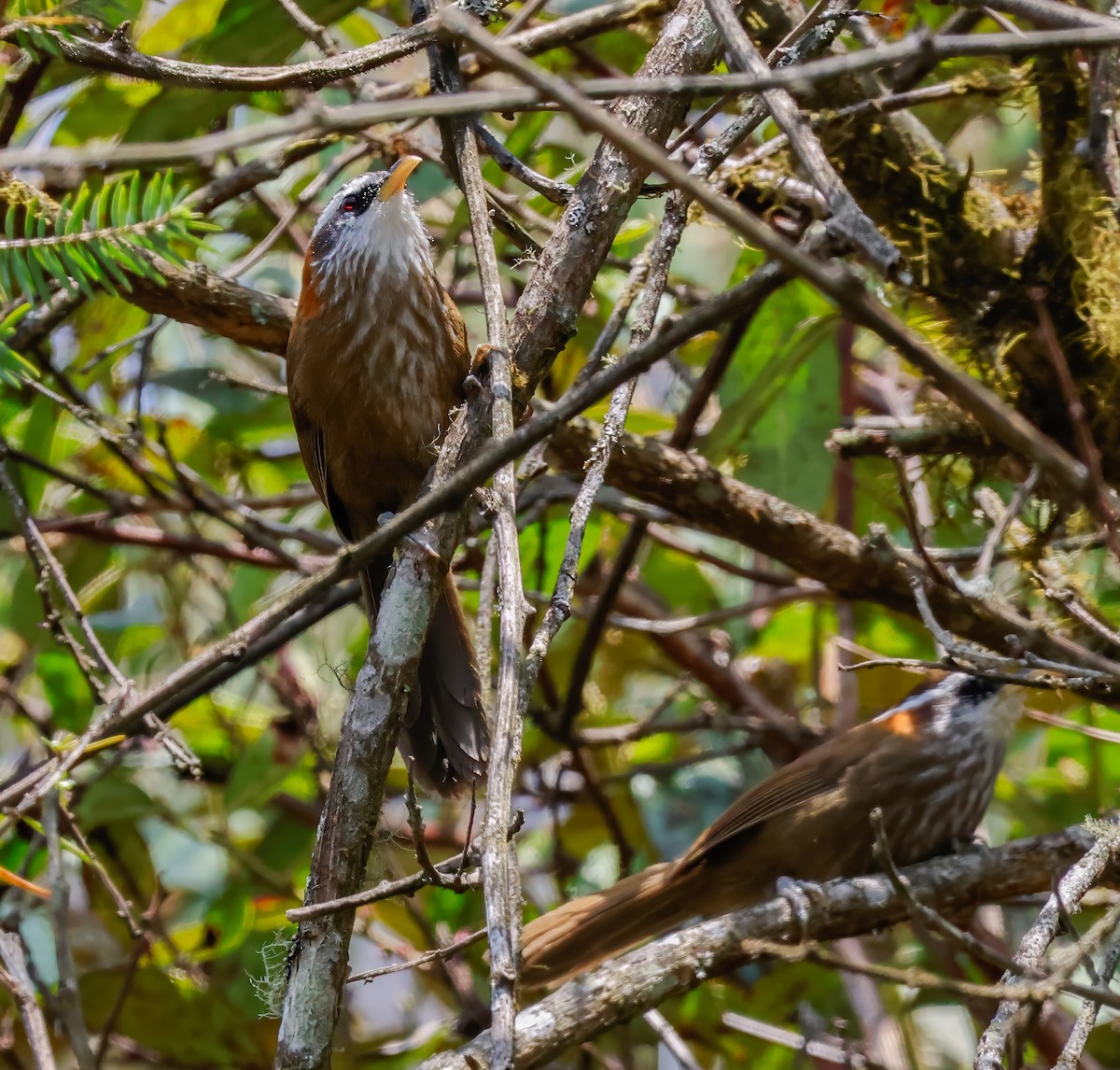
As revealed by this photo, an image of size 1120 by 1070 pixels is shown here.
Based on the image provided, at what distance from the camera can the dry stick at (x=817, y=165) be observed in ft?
4.54

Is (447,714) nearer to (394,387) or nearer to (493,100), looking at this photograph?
(394,387)

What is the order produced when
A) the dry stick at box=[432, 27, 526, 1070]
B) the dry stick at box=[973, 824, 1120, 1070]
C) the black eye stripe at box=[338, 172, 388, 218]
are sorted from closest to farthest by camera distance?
the dry stick at box=[432, 27, 526, 1070], the dry stick at box=[973, 824, 1120, 1070], the black eye stripe at box=[338, 172, 388, 218]

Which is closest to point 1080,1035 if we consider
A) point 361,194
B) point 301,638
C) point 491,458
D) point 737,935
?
point 737,935

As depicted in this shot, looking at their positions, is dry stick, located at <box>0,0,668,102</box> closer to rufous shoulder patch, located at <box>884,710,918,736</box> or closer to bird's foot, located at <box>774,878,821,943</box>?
bird's foot, located at <box>774,878,821,943</box>

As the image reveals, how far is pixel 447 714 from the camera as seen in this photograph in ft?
10.7

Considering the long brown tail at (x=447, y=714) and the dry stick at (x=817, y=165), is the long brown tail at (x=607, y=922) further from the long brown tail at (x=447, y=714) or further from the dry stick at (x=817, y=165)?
the dry stick at (x=817, y=165)

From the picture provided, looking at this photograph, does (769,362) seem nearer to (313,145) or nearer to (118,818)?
(313,145)

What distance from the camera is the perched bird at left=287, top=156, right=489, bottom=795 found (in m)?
3.21

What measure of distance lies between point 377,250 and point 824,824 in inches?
79.1

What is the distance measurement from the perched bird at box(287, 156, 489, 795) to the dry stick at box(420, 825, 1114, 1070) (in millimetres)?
743

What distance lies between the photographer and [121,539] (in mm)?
4254

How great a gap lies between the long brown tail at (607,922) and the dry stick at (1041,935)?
1234 millimetres

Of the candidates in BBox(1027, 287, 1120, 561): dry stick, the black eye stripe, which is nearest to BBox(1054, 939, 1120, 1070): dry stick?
BBox(1027, 287, 1120, 561): dry stick

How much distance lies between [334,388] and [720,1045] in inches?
96.3
